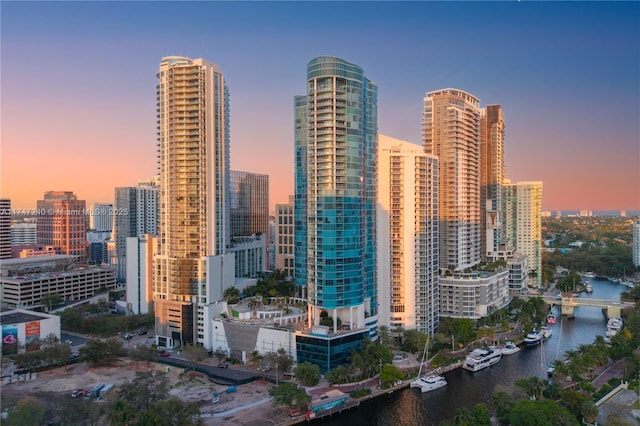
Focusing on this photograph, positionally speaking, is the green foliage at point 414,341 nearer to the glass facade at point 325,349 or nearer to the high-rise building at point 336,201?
the high-rise building at point 336,201

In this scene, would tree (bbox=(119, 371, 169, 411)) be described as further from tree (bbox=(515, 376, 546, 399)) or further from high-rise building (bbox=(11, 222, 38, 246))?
high-rise building (bbox=(11, 222, 38, 246))

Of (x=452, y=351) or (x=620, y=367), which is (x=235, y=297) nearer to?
(x=452, y=351)

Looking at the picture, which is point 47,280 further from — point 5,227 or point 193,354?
point 193,354

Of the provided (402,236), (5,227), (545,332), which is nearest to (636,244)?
(545,332)

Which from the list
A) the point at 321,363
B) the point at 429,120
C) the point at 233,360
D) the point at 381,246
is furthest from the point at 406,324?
the point at 429,120

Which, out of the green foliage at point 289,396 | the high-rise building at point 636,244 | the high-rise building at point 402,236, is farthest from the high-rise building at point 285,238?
the high-rise building at point 636,244

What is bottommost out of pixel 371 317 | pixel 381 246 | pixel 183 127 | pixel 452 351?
pixel 452 351

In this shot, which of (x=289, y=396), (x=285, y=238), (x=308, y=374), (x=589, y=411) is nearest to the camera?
(x=589, y=411)

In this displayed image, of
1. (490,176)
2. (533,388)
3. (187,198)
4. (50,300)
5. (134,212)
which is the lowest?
Answer: (533,388)

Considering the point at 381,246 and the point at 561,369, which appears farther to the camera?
the point at 381,246
